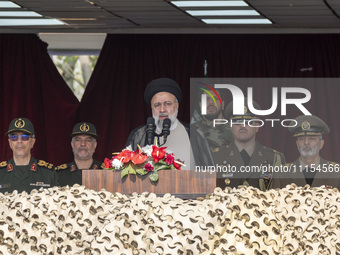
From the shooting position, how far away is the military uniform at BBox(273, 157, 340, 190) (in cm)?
541

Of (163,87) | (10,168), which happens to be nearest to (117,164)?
(163,87)

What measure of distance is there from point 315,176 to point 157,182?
2019mm

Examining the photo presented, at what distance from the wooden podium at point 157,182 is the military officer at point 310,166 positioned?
1.73 meters

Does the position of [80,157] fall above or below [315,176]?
above

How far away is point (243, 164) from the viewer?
19.1 ft

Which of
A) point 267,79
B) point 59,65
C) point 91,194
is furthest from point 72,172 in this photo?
point 59,65

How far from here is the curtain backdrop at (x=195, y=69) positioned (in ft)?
26.6

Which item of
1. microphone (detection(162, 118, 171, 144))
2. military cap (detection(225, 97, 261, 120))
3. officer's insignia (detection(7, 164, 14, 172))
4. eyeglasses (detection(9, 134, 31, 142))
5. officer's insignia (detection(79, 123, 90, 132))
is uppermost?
military cap (detection(225, 97, 261, 120))

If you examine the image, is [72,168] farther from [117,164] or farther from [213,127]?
[117,164]

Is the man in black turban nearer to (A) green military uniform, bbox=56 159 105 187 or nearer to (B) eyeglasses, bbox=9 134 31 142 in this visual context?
(B) eyeglasses, bbox=9 134 31 142

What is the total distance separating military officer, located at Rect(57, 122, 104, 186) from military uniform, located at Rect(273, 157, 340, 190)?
179 cm

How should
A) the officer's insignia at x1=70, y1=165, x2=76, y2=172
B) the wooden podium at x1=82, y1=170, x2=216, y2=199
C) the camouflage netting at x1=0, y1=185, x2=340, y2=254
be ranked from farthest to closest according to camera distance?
the officer's insignia at x1=70, y1=165, x2=76, y2=172, the wooden podium at x1=82, y1=170, x2=216, y2=199, the camouflage netting at x1=0, y1=185, x2=340, y2=254

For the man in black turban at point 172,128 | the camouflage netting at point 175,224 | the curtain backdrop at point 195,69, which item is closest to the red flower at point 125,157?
the camouflage netting at point 175,224

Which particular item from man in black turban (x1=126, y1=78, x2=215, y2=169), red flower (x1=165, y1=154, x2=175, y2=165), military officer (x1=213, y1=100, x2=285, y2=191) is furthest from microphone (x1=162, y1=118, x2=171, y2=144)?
military officer (x1=213, y1=100, x2=285, y2=191)
